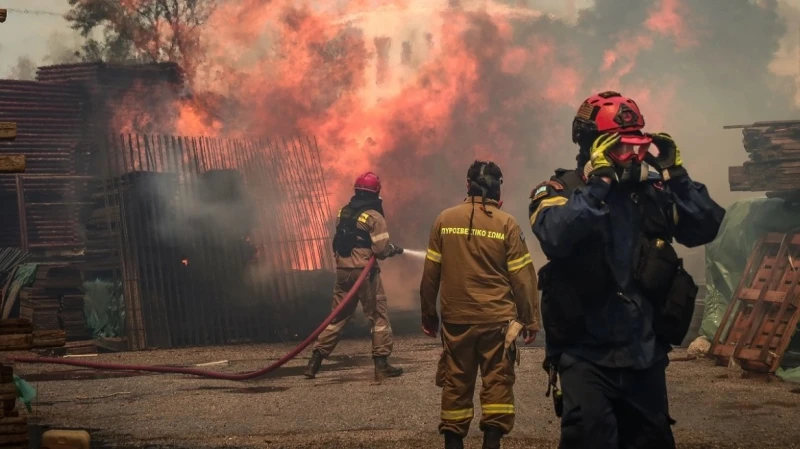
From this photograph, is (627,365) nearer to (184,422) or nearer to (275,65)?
(184,422)

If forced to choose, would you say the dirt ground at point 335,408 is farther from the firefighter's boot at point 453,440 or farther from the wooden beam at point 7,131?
the wooden beam at point 7,131

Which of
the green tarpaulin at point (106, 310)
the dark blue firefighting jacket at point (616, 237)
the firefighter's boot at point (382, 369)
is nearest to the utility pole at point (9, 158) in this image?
the dark blue firefighting jacket at point (616, 237)

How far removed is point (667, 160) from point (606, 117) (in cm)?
31

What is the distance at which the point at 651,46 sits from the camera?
26.5 meters

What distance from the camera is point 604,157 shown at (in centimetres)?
429

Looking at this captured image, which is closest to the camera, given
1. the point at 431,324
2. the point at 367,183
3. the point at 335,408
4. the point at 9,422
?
the point at 9,422

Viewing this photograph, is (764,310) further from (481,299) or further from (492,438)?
(492,438)

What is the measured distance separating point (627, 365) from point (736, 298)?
759 cm

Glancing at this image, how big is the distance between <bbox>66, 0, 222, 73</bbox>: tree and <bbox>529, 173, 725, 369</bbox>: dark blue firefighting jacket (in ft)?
70.3

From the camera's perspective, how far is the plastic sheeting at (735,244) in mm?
11875

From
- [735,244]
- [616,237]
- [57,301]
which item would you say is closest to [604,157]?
[616,237]

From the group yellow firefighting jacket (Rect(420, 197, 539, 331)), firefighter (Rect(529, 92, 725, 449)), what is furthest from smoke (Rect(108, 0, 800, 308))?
firefighter (Rect(529, 92, 725, 449))

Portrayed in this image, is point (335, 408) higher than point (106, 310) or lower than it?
lower

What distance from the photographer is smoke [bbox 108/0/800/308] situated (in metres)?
23.1
